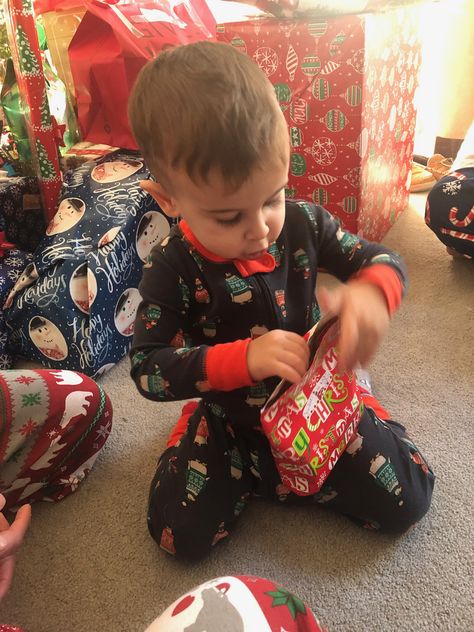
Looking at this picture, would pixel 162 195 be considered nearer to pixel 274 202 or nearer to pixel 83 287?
pixel 274 202

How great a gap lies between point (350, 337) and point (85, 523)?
0.54 metres

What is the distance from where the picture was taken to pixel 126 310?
1.19m

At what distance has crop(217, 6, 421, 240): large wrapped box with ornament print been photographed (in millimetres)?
1153

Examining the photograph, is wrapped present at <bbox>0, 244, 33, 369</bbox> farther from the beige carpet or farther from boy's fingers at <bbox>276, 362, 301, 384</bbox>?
boy's fingers at <bbox>276, 362, 301, 384</bbox>

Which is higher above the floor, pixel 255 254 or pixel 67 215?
pixel 255 254

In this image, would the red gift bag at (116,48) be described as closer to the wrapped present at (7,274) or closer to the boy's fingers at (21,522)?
the wrapped present at (7,274)

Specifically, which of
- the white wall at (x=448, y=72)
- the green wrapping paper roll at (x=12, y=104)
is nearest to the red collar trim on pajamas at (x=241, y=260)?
the green wrapping paper roll at (x=12, y=104)

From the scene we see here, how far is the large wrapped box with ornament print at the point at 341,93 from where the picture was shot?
115cm

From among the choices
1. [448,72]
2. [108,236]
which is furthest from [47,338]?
[448,72]

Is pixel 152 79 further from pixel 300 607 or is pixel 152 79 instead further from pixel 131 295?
pixel 131 295

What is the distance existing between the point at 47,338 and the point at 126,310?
171mm

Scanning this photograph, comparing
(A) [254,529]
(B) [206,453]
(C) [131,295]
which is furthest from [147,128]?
(C) [131,295]

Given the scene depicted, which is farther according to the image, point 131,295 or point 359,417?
point 131,295

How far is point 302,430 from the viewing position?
62cm
